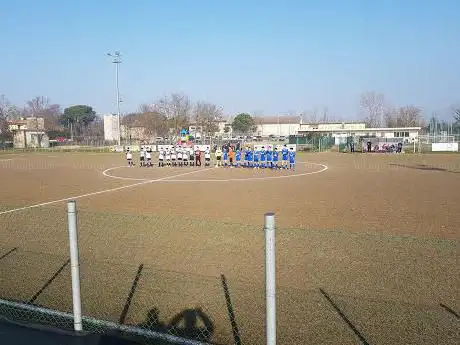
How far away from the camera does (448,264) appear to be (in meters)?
6.71

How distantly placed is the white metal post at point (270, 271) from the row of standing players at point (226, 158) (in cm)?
2443

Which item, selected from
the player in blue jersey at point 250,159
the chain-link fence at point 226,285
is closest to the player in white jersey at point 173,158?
the player in blue jersey at point 250,159

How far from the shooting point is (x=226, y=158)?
3181 cm

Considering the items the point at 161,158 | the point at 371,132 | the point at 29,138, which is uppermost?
the point at 371,132

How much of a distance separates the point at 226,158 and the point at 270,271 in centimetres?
2879

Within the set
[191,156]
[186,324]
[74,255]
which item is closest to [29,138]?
[191,156]

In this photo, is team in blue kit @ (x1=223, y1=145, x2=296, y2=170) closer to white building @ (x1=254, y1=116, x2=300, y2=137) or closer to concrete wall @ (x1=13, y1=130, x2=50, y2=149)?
concrete wall @ (x1=13, y1=130, x2=50, y2=149)

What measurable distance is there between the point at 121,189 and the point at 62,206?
4617 mm

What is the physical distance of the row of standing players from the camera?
2828 centimetres

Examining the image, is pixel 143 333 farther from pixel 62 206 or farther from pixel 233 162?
pixel 233 162

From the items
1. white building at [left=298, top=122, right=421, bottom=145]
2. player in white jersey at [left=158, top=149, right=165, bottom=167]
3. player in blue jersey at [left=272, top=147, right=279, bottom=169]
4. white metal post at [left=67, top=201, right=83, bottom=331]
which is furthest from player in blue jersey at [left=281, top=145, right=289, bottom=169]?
white building at [left=298, top=122, right=421, bottom=145]

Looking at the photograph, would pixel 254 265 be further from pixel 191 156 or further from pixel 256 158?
pixel 191 156

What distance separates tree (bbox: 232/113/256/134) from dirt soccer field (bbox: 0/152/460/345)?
8992 cm

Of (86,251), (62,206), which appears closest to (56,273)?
(86,251)
